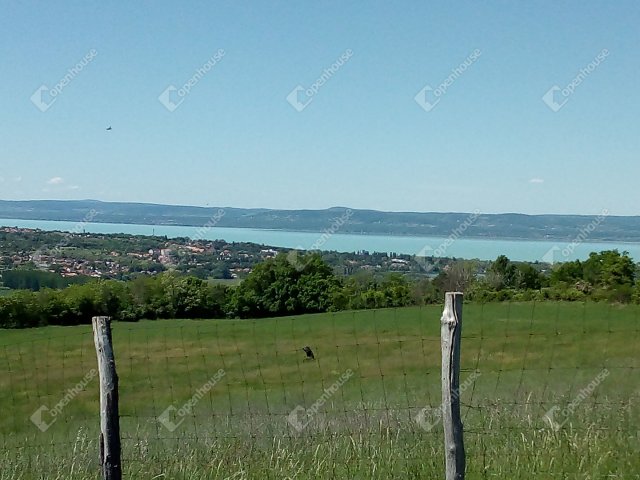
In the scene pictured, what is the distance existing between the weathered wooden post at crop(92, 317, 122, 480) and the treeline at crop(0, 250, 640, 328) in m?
30.3

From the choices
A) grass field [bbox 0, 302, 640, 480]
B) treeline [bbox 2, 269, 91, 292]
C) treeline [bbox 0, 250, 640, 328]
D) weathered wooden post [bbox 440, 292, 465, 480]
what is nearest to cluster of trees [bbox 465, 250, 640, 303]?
treeline [bbox 0, 250, 640, 328]

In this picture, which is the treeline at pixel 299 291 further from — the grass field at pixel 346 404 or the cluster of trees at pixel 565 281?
the grass field at pixel 346 404

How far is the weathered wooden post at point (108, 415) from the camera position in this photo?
566 cm

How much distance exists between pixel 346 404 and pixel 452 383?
8.91 m

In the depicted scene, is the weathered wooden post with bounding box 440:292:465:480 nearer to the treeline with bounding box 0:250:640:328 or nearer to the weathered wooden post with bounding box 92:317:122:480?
the weathered wooden post with bounding box 92:317:122:480

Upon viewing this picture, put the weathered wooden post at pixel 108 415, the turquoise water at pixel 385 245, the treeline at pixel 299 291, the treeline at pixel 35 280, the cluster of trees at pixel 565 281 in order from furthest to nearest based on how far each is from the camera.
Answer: the turquoise water at pixel 385 245 → the treeline at pixel 35 280 → the treeline at pixel 299 291 → the cluster of trees at pixel 565 281 → the weathered wooden post at pixel 108 415

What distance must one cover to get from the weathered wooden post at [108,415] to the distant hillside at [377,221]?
240ft

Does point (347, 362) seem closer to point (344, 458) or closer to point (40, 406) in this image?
point (40, 406)

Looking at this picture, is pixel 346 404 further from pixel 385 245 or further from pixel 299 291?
pixel 385 245

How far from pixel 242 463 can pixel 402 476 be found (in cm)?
142

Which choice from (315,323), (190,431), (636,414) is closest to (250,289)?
(315,323)

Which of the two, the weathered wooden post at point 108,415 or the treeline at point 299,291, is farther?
the treeline at point 299,291

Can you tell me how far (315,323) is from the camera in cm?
3591

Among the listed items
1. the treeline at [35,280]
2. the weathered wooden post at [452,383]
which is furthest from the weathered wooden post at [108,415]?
the treeline at [35,280]
